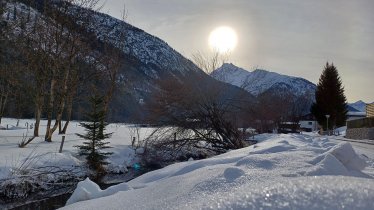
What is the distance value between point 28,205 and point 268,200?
36.0ft

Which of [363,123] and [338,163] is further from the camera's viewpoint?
[363,123]

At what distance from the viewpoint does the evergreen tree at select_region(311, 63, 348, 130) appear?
5609 centimetres

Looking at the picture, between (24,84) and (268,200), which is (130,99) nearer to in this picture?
(24,84)

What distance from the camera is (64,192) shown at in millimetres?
14664

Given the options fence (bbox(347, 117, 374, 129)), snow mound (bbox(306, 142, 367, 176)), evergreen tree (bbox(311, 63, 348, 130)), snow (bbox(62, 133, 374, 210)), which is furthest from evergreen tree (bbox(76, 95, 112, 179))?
evergreen tree (bbox(311, 63, 348, 130))

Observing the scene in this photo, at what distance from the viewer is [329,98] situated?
2211 inches

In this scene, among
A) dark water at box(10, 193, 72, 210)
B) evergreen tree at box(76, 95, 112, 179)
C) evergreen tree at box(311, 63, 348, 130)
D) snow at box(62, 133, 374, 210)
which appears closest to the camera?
snow at box(62, 133, 374, 210)

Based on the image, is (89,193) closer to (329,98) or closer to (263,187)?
(263,187)

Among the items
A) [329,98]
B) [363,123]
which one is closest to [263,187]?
[363,123]

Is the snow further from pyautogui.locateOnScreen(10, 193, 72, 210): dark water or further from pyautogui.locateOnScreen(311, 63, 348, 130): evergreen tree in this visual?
pyautogui.locateOnScreen(311, 63, 348, 130): evergreen tree

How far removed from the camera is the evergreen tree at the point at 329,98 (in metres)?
56.1

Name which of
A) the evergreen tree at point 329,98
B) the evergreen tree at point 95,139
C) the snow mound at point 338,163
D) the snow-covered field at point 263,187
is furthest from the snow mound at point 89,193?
the evergreen tree at point 329,98

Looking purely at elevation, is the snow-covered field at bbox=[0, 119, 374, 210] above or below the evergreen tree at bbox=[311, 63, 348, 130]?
below

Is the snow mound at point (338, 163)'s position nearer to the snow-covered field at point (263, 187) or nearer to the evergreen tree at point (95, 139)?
the snow-covered field at point (263, 187)
